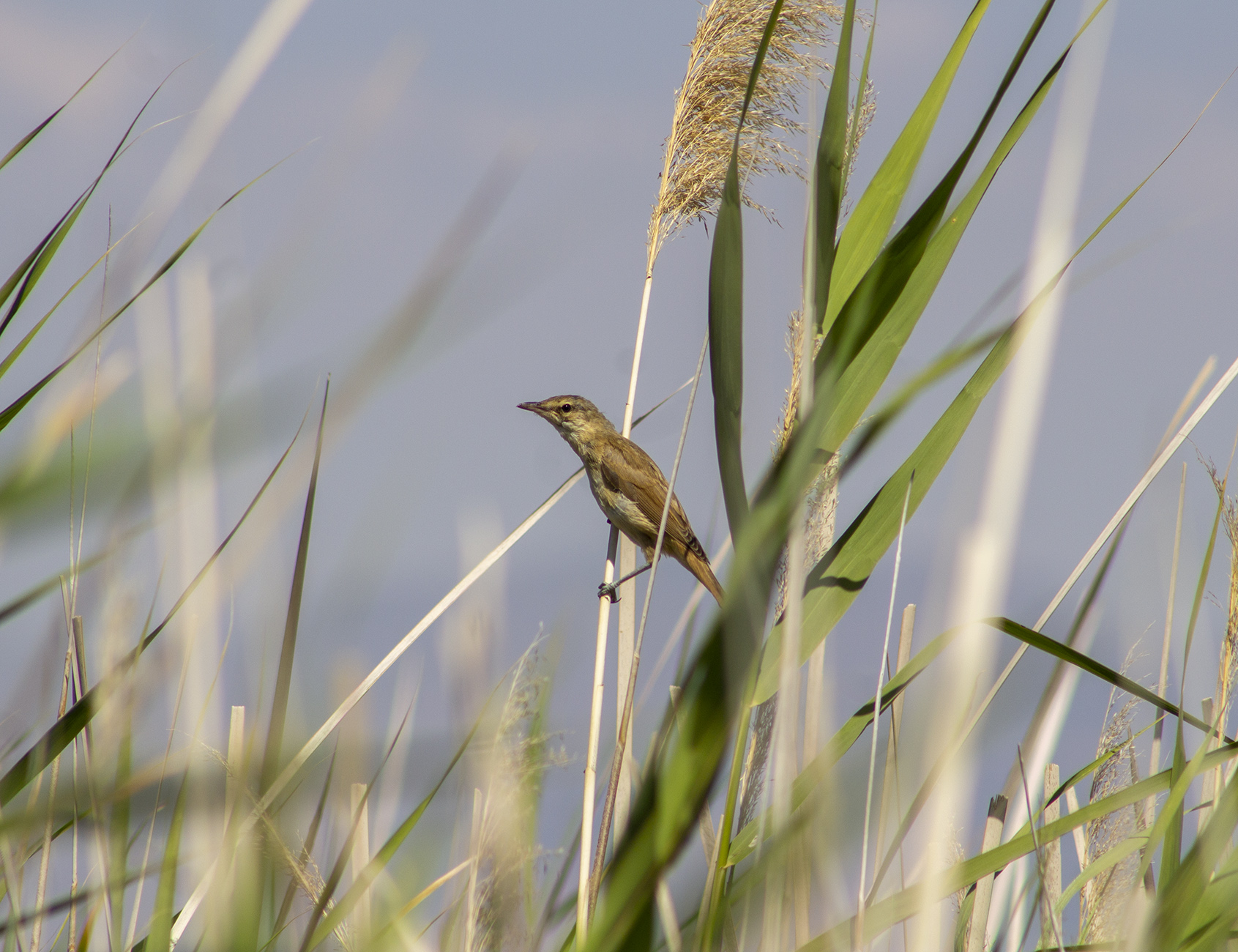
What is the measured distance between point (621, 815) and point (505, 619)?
2.11 ft

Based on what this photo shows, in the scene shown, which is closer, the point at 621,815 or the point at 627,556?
the point at 621,815

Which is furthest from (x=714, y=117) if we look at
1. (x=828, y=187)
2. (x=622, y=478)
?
(x=622, y=478)

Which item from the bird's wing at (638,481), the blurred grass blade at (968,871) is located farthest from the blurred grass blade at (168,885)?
the bird's wing at (638,481)

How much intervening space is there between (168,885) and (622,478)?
124 inches

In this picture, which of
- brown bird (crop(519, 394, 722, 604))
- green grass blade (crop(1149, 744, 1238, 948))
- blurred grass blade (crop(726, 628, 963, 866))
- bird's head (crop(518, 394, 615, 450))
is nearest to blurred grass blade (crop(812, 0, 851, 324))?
blurred grass blade (crop(726, 628, 963, 866))

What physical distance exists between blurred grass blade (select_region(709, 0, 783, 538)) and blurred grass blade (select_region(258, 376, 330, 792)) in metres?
0.42

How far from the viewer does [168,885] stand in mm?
1220

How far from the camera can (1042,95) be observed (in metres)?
1.14

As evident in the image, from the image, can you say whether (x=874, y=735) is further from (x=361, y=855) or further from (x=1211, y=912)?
(x=361, y=855)

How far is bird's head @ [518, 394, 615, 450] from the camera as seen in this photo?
14.8 ft

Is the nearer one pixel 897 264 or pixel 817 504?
pixel 897 264

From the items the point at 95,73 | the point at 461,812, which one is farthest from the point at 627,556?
the point at 95,73

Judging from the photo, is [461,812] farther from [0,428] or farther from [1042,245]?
[1042,245]

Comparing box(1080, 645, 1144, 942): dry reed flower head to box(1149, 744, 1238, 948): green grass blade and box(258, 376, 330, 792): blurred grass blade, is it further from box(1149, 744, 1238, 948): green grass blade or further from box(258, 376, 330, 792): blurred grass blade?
box(258, 376, 330, 792): blurred grass blade
